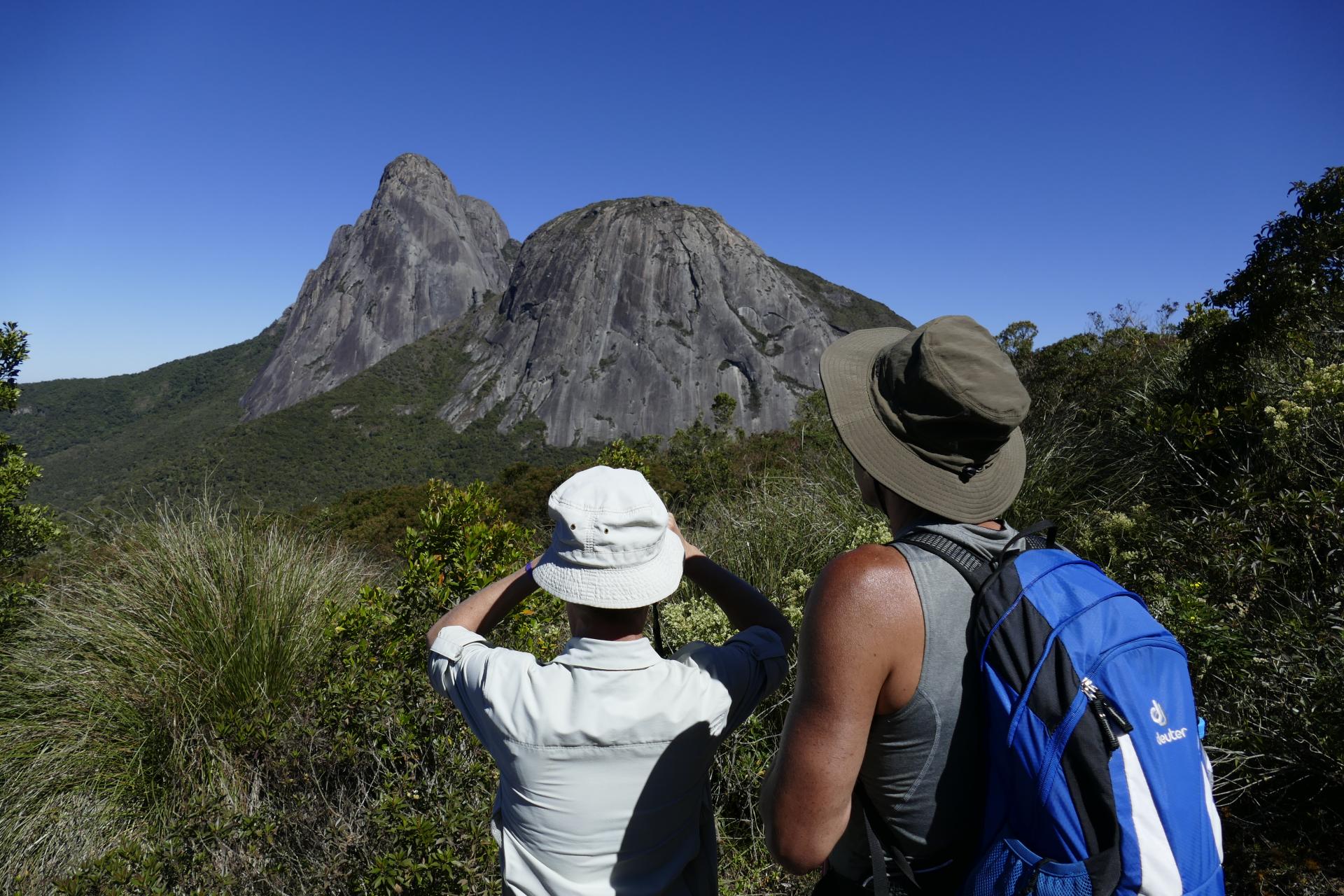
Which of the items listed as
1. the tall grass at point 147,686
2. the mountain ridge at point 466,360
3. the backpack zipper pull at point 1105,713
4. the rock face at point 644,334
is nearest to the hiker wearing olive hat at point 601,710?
the backpack zipper pull at point 1105,713

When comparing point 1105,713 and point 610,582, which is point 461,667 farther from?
point 1105,713

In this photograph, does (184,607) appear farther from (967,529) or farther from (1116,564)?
(1116,564)

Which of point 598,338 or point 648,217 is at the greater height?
point 648,217

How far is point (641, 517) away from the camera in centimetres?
140

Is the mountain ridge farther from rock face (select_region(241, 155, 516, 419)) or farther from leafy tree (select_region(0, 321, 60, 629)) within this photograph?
leafy tree (select_region(0, 321, 60, 629))

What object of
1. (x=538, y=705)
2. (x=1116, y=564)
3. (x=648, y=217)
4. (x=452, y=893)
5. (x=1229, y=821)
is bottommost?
(x=1229, y=821)

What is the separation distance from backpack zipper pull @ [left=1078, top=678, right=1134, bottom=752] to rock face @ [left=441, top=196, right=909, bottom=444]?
9410cm

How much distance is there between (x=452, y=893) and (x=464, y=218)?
15002 cm

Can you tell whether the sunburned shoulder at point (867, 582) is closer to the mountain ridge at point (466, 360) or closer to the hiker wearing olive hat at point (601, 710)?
the hiker wearing olive hat at point (601, 710)

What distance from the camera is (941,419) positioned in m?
1.23

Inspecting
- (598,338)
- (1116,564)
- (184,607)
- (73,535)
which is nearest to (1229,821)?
(1116,564)

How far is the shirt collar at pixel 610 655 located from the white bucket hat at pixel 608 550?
8 cm

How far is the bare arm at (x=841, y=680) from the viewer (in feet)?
3.58

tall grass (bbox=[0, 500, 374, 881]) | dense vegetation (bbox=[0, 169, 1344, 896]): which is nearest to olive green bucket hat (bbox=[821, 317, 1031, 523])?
dense vegetation (bbox=[0, 169, 1344, 896])
